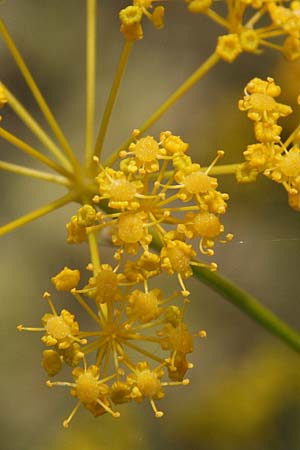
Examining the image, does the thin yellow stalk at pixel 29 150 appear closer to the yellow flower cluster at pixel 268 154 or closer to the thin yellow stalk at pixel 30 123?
the thin yellow stalk at pixel 30 123

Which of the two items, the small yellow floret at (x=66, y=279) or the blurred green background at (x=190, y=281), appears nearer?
the small yellow floret at (x=66, y=279)

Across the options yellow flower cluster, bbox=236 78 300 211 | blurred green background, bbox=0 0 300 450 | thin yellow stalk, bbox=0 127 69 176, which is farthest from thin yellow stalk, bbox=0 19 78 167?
blurred green background, bbox=0 0 300 450

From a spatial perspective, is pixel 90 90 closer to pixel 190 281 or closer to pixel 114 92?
pixel 114 92

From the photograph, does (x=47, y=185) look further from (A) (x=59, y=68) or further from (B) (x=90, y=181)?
(B) (x=90, y=181)

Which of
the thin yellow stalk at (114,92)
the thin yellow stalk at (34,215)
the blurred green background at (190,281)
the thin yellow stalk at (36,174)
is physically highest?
the thin yellow stalk at (114,92)

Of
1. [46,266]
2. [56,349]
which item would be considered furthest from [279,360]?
[56,349]

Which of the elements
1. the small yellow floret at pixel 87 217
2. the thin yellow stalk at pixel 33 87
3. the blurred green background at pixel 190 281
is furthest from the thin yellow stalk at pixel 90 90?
the blurred green background at pixel 190 281

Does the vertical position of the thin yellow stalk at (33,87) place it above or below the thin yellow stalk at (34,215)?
above
